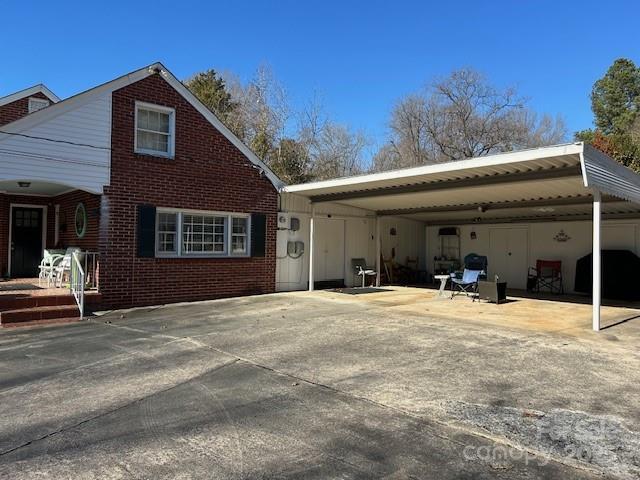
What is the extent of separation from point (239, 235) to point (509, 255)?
370 inches

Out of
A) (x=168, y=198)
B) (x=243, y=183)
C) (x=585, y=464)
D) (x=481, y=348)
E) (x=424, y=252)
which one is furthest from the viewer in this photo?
(x=424, y=252)

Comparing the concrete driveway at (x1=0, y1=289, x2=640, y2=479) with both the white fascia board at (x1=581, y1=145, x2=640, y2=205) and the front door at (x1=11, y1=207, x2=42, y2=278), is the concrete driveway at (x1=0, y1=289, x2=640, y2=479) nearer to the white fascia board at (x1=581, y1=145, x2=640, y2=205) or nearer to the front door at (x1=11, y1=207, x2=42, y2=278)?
the white fascia board at (x1=581, y1=145, x2=640, y2=205)

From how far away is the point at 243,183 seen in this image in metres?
12.8

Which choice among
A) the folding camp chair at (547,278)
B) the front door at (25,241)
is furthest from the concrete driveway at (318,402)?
the folding camp chair at (547,278)

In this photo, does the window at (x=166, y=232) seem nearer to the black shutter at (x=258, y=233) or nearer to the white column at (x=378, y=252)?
the black shutter at (x=258, y=233)

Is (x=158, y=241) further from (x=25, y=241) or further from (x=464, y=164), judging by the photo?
(x=464, y=164)

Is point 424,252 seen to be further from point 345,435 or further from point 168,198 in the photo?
point 345,435

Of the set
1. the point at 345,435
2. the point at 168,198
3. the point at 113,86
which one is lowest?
the point at 345,435

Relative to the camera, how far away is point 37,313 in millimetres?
9008

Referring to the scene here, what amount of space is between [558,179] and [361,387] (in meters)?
5.92

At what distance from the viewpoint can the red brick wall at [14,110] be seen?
49.0 feet

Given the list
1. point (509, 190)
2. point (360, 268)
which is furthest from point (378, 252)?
point (509, 190)

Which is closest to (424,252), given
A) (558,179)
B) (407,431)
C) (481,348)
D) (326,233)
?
(326,233)

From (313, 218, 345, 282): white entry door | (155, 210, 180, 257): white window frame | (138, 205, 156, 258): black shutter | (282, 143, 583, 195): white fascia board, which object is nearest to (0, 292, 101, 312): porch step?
(138, 205, 156, 258): black shutter
